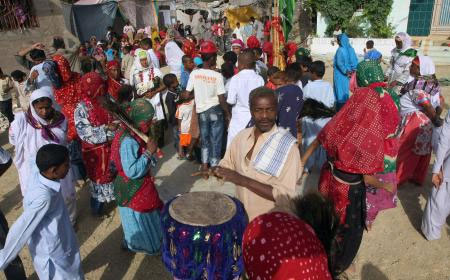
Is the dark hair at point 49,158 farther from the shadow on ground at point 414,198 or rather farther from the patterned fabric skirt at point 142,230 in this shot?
the shadow on ground at point 414,198

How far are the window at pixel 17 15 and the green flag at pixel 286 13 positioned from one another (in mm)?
8800

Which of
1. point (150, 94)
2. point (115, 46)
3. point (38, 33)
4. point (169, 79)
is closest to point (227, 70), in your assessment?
point (169, 79)

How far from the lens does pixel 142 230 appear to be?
140 inches

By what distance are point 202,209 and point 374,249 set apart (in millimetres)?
2477

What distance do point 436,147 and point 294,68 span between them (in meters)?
2.24

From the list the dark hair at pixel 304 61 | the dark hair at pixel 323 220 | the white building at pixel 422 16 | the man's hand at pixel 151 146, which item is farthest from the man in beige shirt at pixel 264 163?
the white building at pixel 422 16

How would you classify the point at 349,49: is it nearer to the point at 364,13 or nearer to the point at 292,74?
the point at 292,74

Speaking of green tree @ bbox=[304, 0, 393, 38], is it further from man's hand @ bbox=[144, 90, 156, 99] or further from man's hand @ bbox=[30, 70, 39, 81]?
man's hand @ bbox=[30, 70, 39, 81]

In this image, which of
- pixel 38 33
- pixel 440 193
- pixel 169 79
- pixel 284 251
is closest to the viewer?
pixel 284 251

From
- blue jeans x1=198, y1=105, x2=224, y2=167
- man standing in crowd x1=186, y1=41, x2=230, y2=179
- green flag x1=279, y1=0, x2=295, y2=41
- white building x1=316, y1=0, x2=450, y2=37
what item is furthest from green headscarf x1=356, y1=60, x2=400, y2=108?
white building x1=316, y1=0, x2=450, y2=37

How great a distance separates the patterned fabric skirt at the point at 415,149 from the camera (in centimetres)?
476

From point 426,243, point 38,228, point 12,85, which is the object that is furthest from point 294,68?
point 12,85

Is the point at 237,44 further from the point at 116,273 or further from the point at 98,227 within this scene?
the point at 116,273

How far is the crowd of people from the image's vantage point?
1613 millimetres
